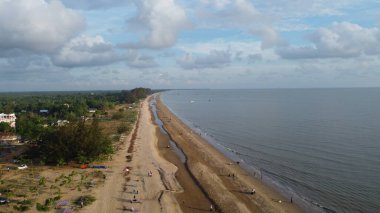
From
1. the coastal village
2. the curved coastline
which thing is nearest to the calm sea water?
the curved coastline

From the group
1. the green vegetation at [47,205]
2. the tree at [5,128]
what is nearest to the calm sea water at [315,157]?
the green vegetation at [47,205]

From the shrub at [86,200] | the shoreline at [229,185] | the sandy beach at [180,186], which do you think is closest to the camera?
the shrub at [86,200]

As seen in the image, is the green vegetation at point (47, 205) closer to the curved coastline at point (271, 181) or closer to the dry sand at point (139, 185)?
the dry sand at point (139, 185)

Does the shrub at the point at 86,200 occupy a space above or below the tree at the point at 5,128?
below

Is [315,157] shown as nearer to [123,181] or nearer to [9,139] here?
[123,181]

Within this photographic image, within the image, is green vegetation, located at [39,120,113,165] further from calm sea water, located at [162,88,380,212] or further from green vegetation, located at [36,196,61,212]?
calm sea water, located at [162,88,380,212]

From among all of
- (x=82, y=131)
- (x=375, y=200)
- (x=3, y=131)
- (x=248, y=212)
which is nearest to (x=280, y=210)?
(x=248, y=212)
